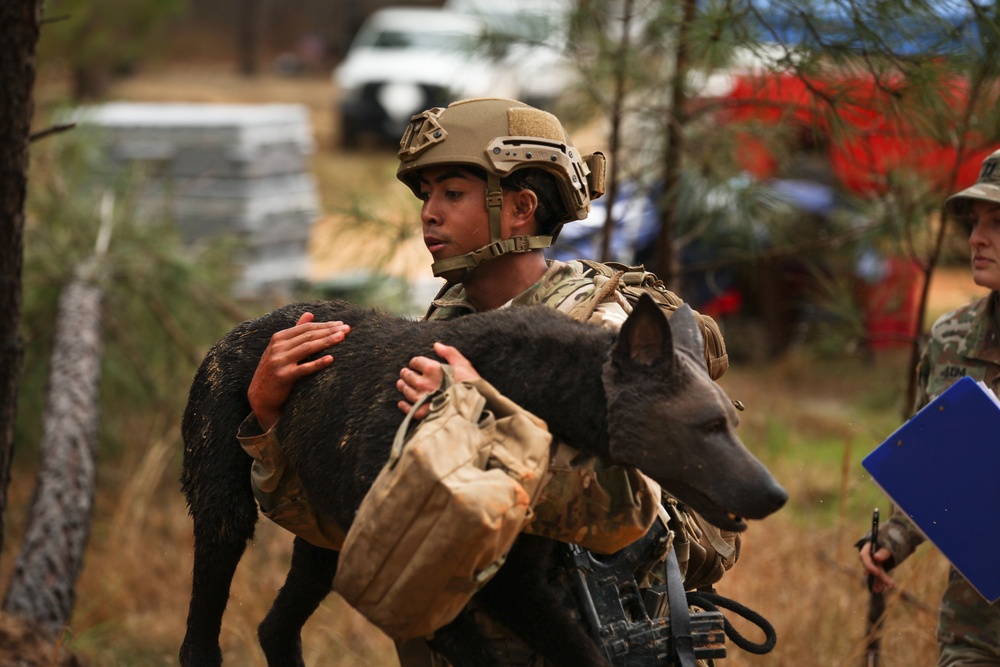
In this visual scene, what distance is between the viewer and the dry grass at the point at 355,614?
4895mm

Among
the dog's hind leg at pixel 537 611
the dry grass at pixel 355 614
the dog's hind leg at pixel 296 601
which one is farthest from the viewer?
the dry grass at pixel 355 614

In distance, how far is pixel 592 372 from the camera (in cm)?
252

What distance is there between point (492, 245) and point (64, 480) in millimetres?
2851

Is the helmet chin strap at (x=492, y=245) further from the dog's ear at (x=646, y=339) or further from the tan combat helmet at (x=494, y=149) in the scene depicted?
the dog's ear at (x=646, y=339)

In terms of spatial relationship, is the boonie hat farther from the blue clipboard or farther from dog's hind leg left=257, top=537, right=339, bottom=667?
dog's hind leg left=257, top=537, right=339, bottom=667

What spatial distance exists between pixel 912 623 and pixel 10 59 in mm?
3913

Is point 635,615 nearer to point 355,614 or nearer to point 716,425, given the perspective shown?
point 716,425

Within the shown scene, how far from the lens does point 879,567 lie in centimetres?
377

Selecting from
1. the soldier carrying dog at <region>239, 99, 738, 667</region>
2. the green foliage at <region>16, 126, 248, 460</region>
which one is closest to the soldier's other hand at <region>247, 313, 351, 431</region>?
the soldier carrying dog at <region>239, 99, 738, 667</region>

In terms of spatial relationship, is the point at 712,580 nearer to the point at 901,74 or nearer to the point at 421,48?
the point at 901,74

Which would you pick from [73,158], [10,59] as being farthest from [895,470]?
[73,158]

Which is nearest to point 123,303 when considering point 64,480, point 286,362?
point 64,480

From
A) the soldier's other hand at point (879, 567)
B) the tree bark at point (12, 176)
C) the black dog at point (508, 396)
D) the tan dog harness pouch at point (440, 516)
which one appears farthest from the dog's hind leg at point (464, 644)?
the tree bark at point (12, 176)

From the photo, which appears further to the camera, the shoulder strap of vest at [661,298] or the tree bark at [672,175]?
the tree bark at [672,175]
